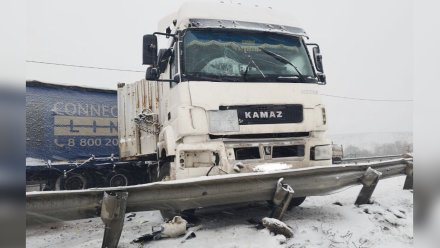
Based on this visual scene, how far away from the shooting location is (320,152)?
10.9 feet

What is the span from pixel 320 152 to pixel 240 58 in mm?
1132

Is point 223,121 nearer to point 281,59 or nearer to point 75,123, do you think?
point 281,59

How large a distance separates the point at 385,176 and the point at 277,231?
146cm

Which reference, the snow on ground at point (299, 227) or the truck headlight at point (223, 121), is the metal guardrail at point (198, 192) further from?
the truck headlight at point (223, 121)

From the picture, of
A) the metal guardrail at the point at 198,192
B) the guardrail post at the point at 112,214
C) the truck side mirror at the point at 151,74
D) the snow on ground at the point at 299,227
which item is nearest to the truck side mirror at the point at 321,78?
the metal guardrail at the point at 198,192

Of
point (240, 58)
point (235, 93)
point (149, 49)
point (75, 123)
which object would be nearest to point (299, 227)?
point (235, 93)

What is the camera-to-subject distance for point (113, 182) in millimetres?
5922

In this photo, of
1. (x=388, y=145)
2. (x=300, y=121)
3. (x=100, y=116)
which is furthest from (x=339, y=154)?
(x=100, y=116)

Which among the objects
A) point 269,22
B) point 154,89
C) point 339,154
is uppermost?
point 269,22

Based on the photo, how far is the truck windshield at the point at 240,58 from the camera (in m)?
3.26

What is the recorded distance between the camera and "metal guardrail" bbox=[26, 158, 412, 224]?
85.3 inches

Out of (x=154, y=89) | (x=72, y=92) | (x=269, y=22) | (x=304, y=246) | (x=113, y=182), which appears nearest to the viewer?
(x=304, y=246)

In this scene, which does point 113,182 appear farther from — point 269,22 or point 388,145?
point 388,145
